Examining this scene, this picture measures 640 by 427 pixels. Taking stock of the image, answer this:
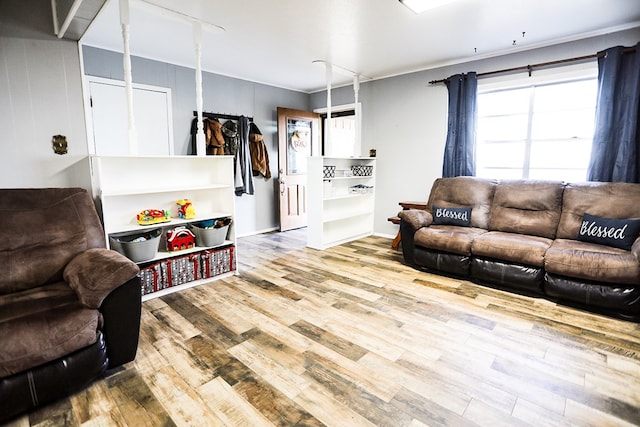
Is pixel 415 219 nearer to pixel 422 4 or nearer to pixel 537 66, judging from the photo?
pixel 422 4

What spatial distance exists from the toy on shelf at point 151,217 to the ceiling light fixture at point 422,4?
9.08 feet

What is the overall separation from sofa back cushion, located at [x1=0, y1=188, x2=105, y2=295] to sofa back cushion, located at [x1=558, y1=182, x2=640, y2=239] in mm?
4061

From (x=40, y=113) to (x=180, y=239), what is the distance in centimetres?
145

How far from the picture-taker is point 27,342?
1.48 meters

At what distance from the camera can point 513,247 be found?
116 inches

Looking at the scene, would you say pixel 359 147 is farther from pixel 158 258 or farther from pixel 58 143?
pixel 58 143

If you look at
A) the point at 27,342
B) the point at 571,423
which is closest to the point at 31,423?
the point at 27,342

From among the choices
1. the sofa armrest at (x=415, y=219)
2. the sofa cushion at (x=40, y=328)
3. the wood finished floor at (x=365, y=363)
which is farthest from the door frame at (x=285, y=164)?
the sofa cushion at (x=40, y=328)

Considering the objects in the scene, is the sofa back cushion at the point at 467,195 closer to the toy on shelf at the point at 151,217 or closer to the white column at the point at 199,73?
the white column at the point at 199,73

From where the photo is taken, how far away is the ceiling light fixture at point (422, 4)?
2.63 meters

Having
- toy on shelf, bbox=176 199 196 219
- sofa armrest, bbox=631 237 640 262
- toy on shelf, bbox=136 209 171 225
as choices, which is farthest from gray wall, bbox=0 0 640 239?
sofa armrest, bbox=631 237 640 262

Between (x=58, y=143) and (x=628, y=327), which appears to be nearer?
(x=628, y=327)

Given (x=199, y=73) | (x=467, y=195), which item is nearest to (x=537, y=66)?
(x=467, y=195)

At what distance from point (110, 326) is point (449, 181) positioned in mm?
3733
